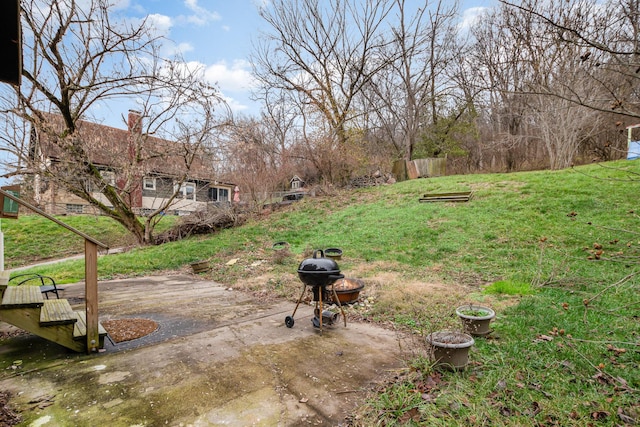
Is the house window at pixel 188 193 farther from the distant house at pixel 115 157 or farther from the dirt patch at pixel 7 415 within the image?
the dirt patch at pixel 7 415

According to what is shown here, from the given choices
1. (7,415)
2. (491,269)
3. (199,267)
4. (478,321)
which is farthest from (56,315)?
(491,269)

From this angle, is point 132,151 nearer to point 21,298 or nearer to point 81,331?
point 21,298

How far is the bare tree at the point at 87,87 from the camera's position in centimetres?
806

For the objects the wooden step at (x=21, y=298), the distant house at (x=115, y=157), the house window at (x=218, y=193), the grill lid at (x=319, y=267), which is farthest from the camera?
the house window at (x=218, y=193)

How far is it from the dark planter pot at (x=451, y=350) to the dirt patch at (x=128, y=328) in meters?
3.35

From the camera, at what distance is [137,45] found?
8656mm

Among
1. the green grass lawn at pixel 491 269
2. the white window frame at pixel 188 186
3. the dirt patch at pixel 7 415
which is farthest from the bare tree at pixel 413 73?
the dirt patch at pixel 7 415

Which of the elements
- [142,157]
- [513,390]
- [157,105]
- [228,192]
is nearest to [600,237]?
[513,390]

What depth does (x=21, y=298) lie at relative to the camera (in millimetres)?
3146

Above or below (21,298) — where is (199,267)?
below

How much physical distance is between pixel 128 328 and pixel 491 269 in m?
6.10

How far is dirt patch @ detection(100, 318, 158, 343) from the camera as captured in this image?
3.69 metres

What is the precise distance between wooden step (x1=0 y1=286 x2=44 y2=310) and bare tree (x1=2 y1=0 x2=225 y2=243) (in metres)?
6.89

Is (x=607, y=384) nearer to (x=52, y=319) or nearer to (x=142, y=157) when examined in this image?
(x=52, y=319)
